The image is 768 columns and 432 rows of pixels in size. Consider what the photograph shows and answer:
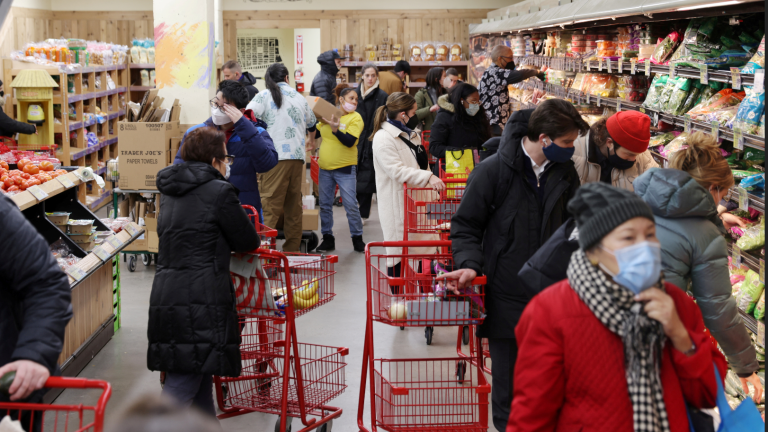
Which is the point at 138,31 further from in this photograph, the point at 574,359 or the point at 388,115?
the point at 574,359

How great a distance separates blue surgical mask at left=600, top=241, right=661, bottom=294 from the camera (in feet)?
5.20

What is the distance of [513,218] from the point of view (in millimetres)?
2855

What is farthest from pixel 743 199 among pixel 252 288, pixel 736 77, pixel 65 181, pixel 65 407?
pixel 65 181

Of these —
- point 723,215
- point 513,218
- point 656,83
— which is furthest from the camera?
point 656,83

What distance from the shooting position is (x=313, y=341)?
4.91 m

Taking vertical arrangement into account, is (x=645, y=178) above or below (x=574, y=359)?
above

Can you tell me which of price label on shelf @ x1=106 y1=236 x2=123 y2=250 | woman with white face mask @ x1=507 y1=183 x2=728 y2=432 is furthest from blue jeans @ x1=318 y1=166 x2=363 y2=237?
woman with white face mask @ x1=507 y1=183 x2=728 y2=432

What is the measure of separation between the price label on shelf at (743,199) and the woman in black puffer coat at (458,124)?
3.10 metres

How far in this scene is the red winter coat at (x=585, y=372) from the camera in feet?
5.50

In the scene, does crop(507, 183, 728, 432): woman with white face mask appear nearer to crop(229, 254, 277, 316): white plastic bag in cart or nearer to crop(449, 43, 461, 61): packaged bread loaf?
crop(229, 254, 277, 316): white plastic bag in cart

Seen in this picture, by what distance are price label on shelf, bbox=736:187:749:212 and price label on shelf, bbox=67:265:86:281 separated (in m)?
Answer: 3.47

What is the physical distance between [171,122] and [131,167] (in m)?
0.53

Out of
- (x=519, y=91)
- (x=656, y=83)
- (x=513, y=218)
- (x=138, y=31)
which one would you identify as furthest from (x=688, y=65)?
(x=138, y=31)


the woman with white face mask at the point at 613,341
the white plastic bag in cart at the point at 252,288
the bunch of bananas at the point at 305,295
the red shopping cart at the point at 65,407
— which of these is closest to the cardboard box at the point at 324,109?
the bunch of bananas at the point at 305,295
